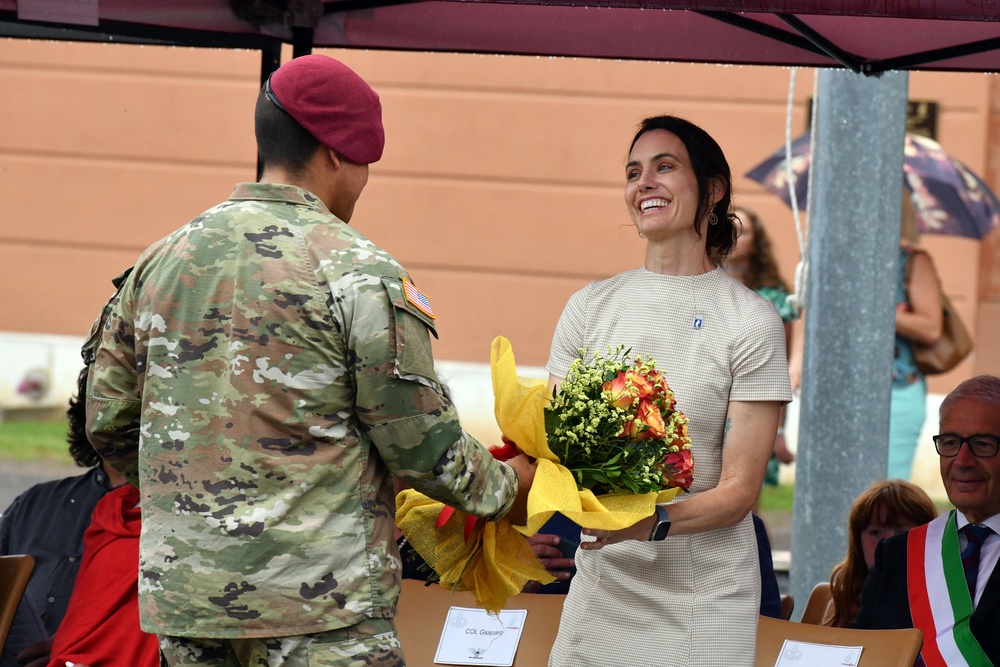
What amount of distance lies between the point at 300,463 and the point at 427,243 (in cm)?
717

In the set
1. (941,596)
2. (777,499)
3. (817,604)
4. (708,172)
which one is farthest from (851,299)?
(777,499)

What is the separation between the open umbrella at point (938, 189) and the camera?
658 centimetres

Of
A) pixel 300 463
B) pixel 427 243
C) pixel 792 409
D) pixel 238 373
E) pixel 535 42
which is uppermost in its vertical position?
pixel 535 42

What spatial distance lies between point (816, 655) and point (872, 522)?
0.82 metres

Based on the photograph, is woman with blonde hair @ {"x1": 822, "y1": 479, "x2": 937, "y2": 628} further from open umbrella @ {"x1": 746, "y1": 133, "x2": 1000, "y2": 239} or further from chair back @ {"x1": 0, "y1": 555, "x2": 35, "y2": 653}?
open umbrella @ {"x1": 746, "y1": 133, "x2": 1000, "y2": 239}

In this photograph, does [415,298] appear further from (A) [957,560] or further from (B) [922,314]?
(B) [922,314]

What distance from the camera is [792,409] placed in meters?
8.61

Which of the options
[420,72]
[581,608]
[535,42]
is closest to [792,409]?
[420,72]

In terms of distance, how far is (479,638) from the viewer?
3.73m

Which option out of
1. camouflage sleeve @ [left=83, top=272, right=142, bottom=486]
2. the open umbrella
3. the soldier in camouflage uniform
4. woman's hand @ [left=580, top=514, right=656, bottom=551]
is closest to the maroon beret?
the soldier in camouflage uniform

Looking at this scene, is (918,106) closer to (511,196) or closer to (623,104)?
(623,104)

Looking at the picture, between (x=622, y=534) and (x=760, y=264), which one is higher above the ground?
(x=622, y=534)

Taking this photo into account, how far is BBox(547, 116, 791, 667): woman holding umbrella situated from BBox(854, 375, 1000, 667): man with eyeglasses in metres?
0.91

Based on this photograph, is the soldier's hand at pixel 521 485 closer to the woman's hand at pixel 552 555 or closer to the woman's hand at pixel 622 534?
the woman's hand at pixel 622 534
